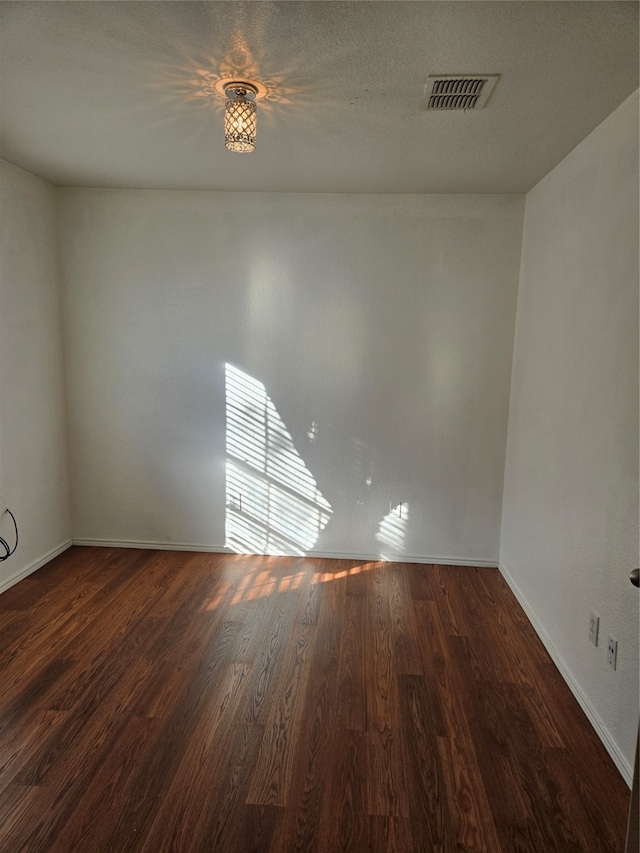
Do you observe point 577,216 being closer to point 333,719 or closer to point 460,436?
point 460,436

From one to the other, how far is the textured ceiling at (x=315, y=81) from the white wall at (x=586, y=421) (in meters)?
0.30

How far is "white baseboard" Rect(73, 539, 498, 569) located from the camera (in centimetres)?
381

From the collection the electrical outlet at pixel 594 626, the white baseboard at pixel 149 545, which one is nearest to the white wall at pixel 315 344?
the white baseboard at pixel 149 545

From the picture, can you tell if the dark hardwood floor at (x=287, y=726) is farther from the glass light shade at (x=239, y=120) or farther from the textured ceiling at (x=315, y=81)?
the textured ceiling at (x=315, y=81)

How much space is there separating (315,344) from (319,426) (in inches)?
22.5

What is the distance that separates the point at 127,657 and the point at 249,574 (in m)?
1.10

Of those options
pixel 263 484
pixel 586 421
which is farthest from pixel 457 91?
pixel 263 484

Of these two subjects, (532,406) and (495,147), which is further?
(532,406)

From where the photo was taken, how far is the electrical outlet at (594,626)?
2183 mm

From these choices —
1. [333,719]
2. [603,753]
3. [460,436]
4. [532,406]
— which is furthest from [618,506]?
[460,436]

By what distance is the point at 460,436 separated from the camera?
3.70 metres

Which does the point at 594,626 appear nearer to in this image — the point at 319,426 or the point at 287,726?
the point at 287,726

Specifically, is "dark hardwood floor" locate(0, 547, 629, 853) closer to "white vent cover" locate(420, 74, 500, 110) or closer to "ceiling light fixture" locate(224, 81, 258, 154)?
"ceiling light fixture" locate(224, 81, 258, 154)

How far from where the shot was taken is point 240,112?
2.11 meters
